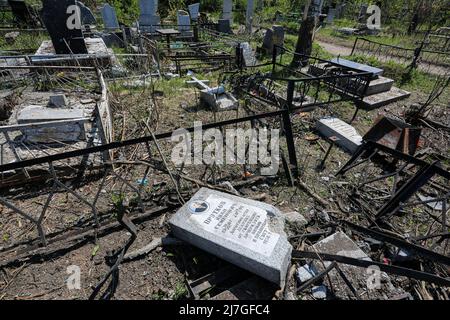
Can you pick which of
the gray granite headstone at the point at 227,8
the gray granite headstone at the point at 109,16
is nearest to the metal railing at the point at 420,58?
the gray granite headstone at the point at 227,8

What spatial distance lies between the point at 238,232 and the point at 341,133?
367cm

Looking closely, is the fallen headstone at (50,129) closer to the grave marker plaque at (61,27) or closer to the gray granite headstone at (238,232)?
the gray granite headstone at (238,232)

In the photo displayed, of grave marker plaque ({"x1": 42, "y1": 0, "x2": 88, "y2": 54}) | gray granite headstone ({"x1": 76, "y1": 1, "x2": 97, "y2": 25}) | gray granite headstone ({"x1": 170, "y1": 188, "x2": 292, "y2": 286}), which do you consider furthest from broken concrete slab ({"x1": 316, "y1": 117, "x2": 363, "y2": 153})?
gray granite headstone ({"x1": 76, "y1": 1, "x2": 97, "y2": 25})

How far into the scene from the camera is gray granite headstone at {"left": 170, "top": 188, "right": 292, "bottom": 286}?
2246mm

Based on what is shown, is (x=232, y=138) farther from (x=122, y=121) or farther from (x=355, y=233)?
(x=355, y=233)

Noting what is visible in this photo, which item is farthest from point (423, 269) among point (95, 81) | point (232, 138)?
point (95, 81)

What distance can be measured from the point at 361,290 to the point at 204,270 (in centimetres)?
149

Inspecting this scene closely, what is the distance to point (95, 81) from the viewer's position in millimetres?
6863

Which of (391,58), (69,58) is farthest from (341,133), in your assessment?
(391,58)

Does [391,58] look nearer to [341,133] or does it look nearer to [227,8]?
[341,133]

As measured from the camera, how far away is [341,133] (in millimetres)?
5090

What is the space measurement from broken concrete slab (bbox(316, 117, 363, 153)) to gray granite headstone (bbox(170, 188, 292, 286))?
2.95m

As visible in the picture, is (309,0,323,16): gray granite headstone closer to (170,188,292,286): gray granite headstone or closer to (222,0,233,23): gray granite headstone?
(170,188,292,286): gray granite headstone

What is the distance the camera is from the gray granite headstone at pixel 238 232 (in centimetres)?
225
